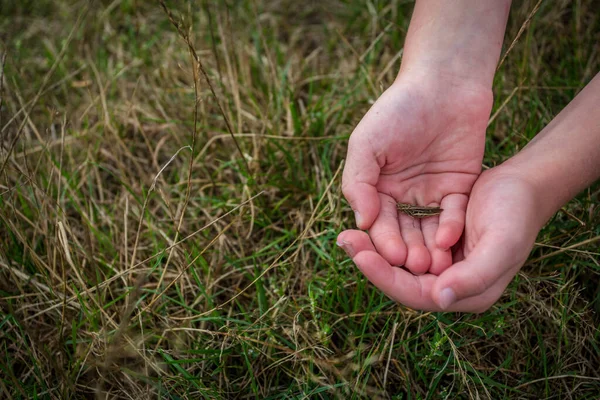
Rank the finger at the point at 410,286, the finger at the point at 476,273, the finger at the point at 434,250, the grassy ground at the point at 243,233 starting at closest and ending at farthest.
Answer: the finger at the point at 476,273 < the finger at the point at 410,286 < the finger at the point at 434,250 < the grassy ground at the point at 243,233

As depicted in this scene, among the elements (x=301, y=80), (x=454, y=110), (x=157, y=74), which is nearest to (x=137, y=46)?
(x=157, y=74)

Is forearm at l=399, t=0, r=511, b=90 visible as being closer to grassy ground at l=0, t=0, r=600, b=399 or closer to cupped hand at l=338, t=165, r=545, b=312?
grassy ground at l=0, t=0, r=600, b=399

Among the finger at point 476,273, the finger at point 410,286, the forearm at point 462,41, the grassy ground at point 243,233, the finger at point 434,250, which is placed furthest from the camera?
the forearm at point 462,41

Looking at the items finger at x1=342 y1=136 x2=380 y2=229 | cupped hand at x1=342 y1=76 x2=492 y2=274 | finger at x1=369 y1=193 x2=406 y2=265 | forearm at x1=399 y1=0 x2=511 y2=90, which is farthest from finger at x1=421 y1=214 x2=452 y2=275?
forearm at x1=399 y1=0 x2=511 y2=90

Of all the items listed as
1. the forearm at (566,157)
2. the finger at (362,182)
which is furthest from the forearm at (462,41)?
the finger at (362,182)

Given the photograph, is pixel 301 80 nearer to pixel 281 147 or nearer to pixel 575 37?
pixel 281 147

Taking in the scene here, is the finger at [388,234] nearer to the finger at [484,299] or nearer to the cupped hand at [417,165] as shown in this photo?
the cupped hand at [417,165]
